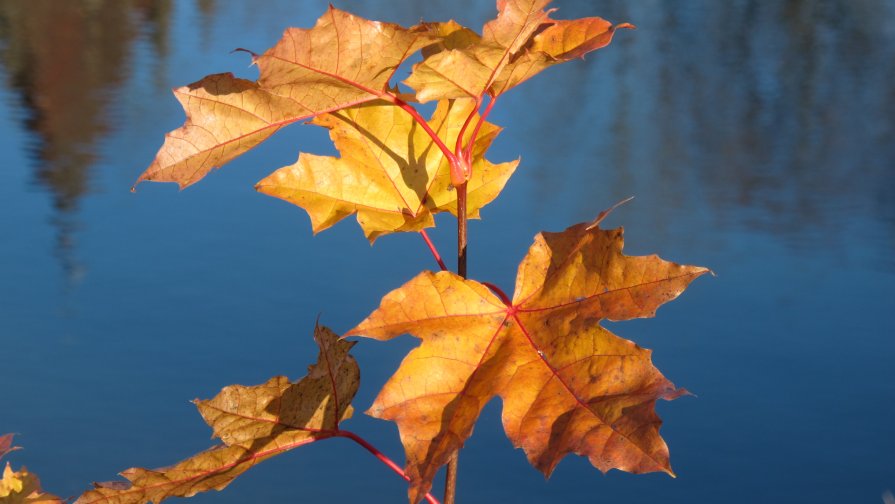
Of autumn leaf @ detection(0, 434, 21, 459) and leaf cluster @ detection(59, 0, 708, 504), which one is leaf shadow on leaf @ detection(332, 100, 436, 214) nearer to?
leaf cluster @ detection(59, 0, 708, 504)

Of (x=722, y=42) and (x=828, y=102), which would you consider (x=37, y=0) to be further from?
(x=828, y=102)

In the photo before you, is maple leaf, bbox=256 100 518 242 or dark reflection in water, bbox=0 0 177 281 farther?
dark reflection in water, bbox=0 0 177 281

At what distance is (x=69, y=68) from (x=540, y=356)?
3631 millimetres

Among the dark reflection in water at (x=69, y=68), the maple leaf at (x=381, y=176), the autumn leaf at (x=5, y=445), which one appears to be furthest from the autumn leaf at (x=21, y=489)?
the dark reflection in water at (x=69, y=68)

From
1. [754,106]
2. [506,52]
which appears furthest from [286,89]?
[754,106]

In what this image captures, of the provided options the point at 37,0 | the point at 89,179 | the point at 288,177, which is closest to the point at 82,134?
the point at 89,179

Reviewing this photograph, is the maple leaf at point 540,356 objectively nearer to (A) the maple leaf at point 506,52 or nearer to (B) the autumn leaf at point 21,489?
(A) the maple leaf at point 506,52

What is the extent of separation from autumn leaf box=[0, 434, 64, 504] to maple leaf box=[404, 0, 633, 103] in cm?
29

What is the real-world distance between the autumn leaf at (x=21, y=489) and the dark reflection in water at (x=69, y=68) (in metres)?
2.16

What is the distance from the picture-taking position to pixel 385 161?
0.47 meters

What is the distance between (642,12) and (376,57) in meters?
4.18

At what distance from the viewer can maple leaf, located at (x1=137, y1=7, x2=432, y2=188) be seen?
14.4 inches

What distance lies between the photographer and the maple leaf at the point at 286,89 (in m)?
0.37

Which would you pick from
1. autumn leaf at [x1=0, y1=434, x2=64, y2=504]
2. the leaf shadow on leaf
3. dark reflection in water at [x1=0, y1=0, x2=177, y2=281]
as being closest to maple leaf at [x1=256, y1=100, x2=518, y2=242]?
the leaf shadow on leaf
